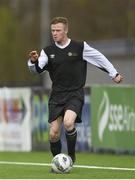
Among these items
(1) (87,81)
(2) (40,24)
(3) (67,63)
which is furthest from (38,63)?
(2) (40,24)

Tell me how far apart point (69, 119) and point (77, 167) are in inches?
64.3

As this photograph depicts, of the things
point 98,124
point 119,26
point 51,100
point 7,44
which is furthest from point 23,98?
point 119,26

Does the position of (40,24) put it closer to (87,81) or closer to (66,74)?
(87,81)

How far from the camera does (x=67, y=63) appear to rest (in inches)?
607

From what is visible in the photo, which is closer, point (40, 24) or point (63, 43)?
point (63, 43)

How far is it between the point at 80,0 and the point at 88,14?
112cm

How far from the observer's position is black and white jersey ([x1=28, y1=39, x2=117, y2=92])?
15.4 meters

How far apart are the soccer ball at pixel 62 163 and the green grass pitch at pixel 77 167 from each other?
0.11 metres

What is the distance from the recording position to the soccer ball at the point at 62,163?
585 inches

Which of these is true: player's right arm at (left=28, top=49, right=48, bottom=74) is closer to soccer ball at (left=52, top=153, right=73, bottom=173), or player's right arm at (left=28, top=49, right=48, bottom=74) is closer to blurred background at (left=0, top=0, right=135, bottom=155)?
soccer ball at (left=52, top=153, right=73, bottom=173)

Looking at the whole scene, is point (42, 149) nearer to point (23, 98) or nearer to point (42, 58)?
point (23, 98)

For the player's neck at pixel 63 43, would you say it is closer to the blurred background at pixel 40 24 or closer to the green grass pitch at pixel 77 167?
the green grass pitch at pixel 77 167

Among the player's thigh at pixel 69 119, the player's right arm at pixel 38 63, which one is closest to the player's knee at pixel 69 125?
the player's thigh at pixel 69 119

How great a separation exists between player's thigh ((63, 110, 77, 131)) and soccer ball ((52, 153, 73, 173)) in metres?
0.50
